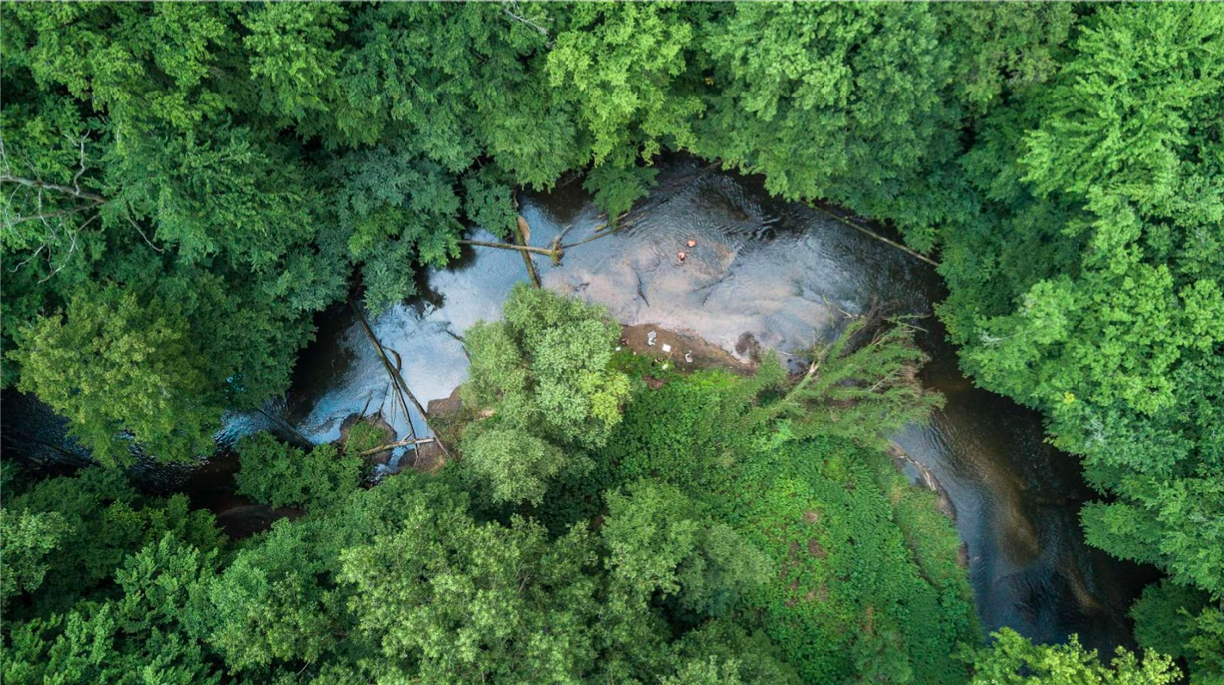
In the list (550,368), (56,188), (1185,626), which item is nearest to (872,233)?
(550,368)

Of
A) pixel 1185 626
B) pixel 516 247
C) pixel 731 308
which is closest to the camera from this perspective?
pixel 1185 626

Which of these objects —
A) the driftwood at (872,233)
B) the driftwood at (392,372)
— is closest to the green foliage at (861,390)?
the driftwood at (872,233)

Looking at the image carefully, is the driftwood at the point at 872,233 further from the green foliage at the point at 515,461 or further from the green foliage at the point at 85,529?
the green foliage at the point at 85,529

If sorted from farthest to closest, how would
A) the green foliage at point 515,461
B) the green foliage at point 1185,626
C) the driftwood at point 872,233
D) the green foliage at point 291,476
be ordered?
the driftwood at point 872,233 < the green foliage at point 291,476 < the green foliage at point 1185,626 < the green foliage at point 515,461

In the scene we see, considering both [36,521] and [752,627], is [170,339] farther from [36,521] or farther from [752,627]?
[752,627]

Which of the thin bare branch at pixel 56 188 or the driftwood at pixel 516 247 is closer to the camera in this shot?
the thin bare branch at pixel 56 188

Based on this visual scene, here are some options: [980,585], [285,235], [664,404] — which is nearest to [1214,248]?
[980,585]

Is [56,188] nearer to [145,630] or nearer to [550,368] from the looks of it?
[145,630]
